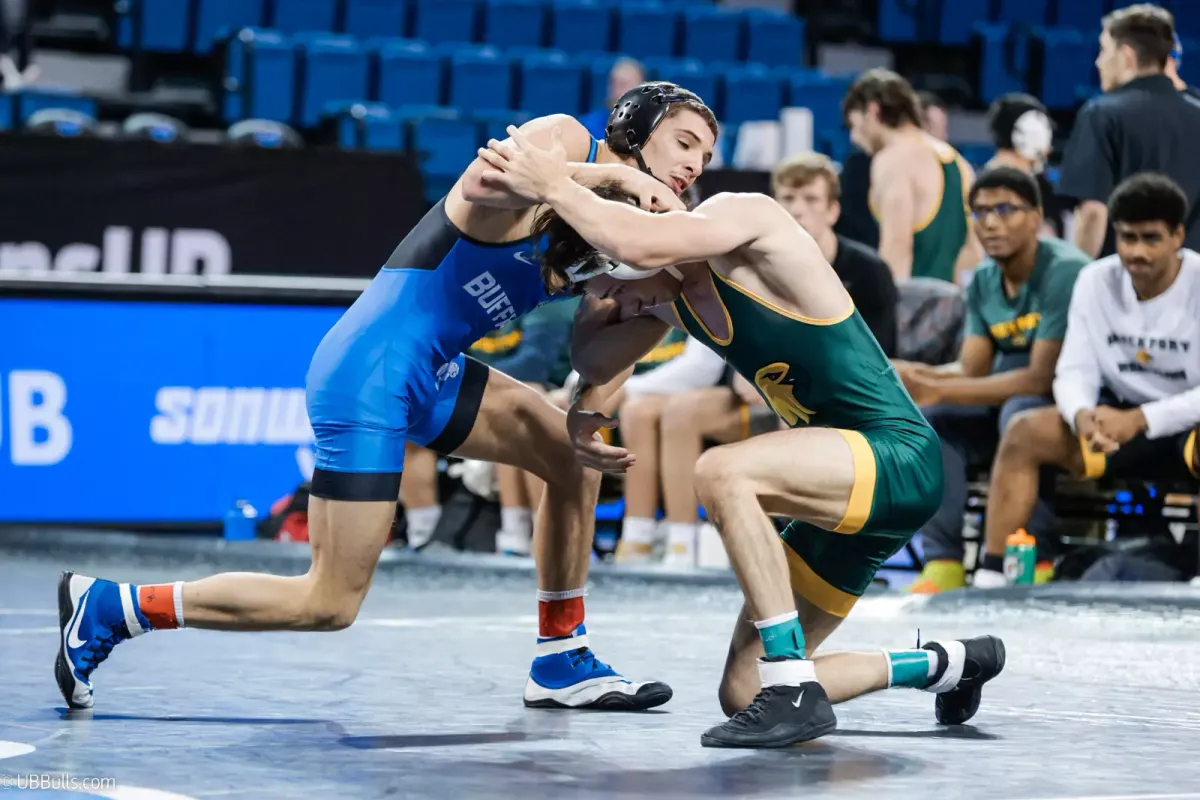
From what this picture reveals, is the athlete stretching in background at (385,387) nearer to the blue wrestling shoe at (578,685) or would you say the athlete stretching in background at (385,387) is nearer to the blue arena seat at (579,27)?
the blue wrestling shoe at (578,685)

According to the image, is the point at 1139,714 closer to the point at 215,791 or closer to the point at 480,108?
the point at 215,791

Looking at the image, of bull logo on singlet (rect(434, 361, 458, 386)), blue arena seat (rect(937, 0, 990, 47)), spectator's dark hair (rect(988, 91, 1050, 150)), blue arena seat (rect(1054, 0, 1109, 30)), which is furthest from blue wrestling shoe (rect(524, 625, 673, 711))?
blue arena seat (rect(1054, 0, 1109, 30))

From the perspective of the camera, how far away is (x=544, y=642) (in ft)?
13.6

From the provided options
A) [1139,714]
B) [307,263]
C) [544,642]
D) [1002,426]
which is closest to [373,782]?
[544,642]

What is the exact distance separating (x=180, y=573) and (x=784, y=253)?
408 cm

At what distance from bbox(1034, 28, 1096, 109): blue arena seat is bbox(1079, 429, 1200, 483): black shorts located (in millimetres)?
9344

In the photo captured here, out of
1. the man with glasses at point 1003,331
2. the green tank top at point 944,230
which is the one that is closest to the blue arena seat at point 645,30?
the green tank top at point 944,230

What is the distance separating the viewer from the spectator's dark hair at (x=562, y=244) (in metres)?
3.61

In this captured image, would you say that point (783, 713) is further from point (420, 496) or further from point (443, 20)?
point (443, 20)

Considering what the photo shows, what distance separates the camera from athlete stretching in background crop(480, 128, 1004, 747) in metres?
3.43

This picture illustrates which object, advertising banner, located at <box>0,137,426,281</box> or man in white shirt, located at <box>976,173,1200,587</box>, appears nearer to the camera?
man in white shirt, located at <box>976,173,1200,587</box>

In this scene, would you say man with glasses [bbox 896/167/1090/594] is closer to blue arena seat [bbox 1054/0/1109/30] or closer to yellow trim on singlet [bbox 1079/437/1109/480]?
yellow trim on singlet [bbox 1079/437/1109/480]

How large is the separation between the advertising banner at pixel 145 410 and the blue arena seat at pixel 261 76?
526 cm

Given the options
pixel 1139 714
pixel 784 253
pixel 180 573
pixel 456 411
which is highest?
pixel 784 253
